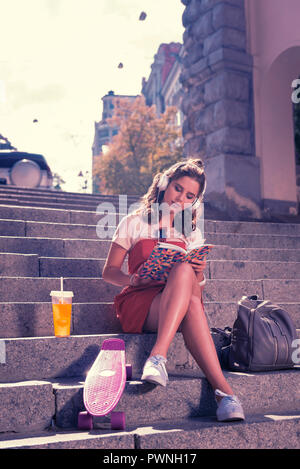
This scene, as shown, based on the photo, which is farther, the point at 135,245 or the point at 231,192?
the point at 231,192

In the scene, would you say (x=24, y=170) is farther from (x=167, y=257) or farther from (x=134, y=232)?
(x=167, y=257)

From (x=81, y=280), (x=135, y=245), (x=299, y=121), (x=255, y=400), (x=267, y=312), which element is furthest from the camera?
(x=299, y=121)

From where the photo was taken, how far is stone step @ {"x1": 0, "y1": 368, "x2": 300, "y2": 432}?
231 centimetres

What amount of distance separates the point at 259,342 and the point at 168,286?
2.00 ft

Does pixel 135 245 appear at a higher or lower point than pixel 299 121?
lower

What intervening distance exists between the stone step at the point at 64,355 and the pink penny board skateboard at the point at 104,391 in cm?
34

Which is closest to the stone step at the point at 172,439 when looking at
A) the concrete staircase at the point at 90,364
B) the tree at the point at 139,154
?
the concrete staircase at the point at 90,364

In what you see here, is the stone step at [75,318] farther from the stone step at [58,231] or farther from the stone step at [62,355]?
the stone step at [58,231]

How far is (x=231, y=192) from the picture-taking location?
7070 millimetres

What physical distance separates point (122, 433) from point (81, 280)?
1.62 meters

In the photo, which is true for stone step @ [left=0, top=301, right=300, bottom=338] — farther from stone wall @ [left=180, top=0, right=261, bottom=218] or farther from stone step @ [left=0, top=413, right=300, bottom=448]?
stone wall @ [left=180, top=0, right=261, bottom=218]

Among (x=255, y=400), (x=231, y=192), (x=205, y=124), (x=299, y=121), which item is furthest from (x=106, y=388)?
(x=299, y=121)

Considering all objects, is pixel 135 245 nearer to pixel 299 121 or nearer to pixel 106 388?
pixel 106 388
